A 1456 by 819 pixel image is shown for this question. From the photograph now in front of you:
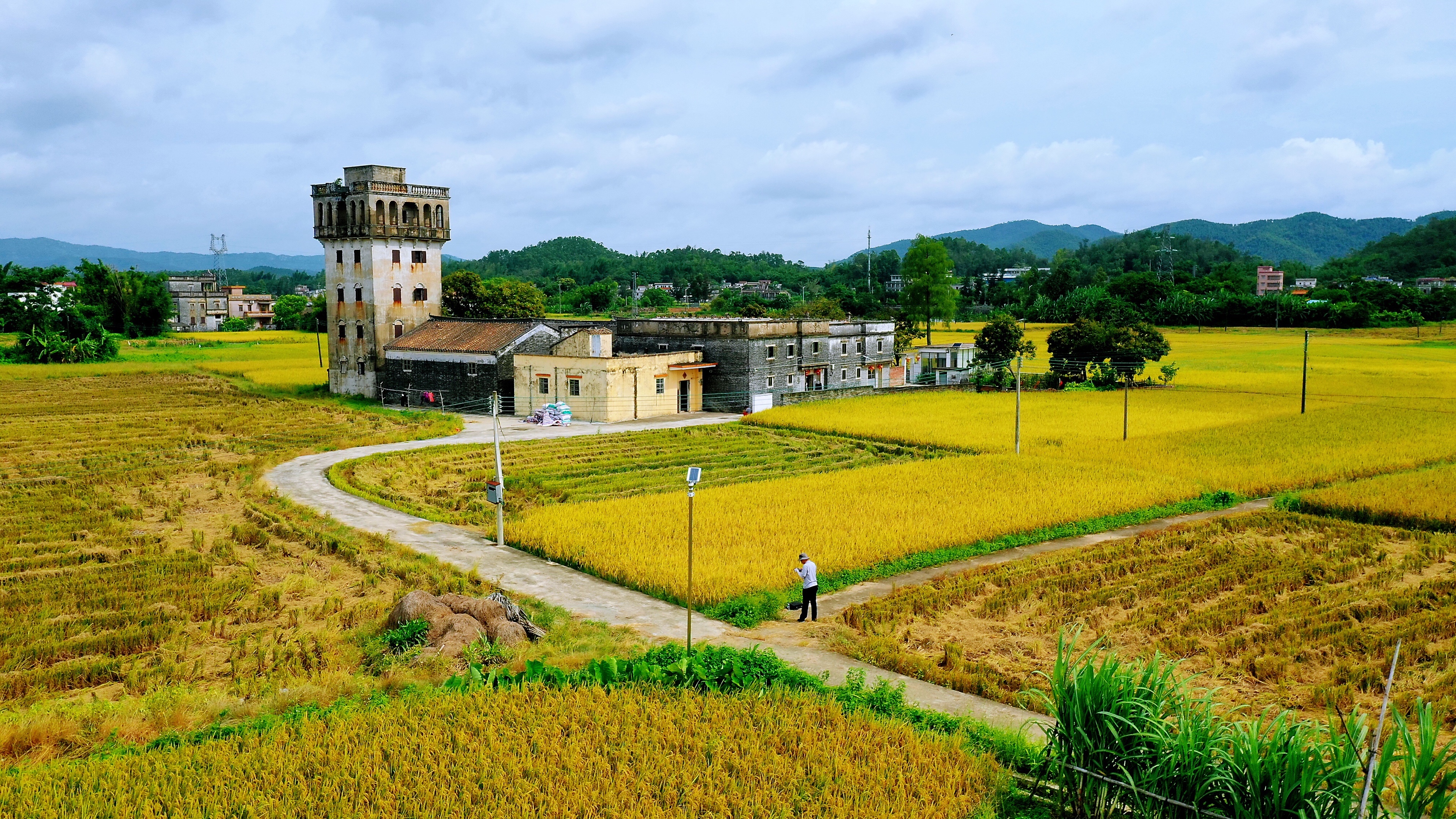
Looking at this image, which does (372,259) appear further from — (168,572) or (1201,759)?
(1201,759)

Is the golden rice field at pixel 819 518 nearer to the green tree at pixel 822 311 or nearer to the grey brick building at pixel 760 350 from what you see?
the grey brick building at pixel 760 350

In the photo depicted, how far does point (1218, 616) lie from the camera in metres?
17.0

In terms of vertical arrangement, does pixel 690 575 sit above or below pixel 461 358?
below

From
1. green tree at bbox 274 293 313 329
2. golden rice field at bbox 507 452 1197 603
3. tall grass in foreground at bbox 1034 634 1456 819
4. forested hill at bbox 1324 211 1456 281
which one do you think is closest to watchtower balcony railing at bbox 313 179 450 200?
golden rice field at bbox 507 452 1197 603

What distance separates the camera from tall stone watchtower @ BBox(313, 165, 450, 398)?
5162 cm

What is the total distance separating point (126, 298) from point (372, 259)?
174 ft

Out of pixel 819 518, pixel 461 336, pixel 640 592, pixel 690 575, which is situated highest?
pixel 461 336

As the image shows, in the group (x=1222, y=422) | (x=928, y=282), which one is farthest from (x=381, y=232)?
(x=928, y=282)

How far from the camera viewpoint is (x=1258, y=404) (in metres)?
47.7

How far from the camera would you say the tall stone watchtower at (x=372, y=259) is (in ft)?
169

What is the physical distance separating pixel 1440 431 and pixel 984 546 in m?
25.5

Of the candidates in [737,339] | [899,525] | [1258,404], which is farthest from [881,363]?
[899,525]

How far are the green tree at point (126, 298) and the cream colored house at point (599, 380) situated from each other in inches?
2304

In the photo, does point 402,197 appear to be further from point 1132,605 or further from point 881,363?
point 1132,605
